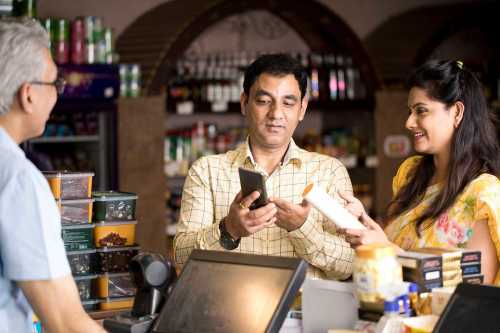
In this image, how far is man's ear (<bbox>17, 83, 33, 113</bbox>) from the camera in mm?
2154

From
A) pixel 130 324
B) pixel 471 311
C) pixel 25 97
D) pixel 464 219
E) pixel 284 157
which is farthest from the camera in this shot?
pixel 284 157

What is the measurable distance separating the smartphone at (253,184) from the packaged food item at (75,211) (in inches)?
28.1

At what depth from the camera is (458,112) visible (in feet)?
10.6

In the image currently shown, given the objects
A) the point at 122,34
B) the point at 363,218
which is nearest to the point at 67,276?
the point at 363,218

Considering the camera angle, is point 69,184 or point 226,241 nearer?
point 226,241

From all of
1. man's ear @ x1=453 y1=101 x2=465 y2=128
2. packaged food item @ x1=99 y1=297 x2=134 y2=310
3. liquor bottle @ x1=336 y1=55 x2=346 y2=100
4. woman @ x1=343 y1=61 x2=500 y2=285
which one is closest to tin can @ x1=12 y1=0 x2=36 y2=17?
liquor bottle @ x1=336 y1=55 x2=346 y2=100

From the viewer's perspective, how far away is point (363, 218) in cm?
286

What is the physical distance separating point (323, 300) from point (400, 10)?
6795 millimetres

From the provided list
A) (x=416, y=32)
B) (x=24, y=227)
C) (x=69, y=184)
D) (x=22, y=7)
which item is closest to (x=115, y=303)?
(x=69, y=184)

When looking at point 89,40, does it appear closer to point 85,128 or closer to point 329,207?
point 85,128

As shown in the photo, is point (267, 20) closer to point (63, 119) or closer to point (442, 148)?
point (63, 119)

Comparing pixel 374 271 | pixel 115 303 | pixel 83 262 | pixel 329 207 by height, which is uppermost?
pixel 329 207

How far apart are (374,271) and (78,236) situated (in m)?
1.38

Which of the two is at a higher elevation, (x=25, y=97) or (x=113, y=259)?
(x=25, y=97)
